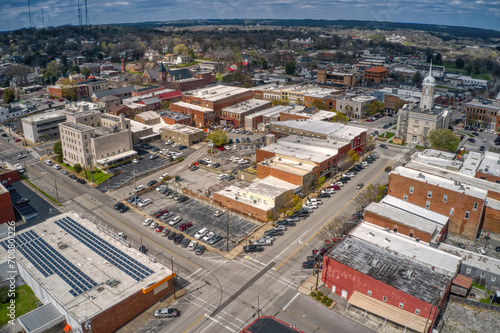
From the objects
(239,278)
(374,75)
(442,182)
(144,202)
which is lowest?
(239,278)

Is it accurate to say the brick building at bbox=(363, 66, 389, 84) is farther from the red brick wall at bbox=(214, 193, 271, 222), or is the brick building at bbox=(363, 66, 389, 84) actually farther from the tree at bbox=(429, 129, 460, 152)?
the red brick wall at bbox=(214, 193, 271, 222)

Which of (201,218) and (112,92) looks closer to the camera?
(201,218)

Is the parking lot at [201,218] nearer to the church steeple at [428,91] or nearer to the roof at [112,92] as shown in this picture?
the church steeple at [428,91]

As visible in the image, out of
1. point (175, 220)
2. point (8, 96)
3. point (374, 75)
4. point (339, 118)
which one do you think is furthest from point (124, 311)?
point (374, 75)

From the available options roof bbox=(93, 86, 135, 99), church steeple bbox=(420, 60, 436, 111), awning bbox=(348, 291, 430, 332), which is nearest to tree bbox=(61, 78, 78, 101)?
roof bbox=(93, 86, 135, 99)

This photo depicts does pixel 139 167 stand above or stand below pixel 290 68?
below

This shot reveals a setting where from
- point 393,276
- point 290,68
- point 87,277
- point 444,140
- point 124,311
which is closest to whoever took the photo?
point 124,311

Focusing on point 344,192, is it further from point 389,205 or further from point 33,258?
point 33,258

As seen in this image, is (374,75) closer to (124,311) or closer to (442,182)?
(442,182)
